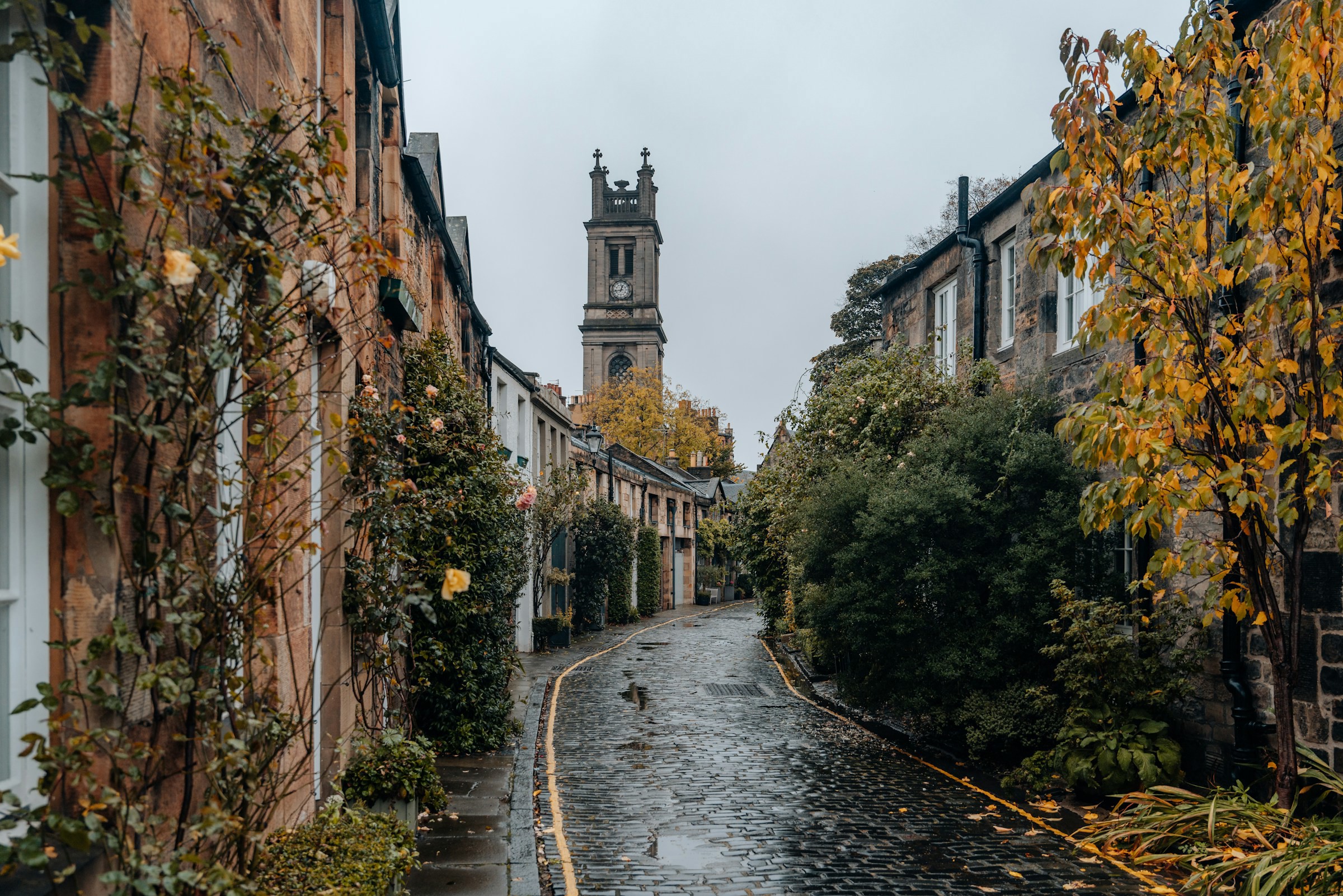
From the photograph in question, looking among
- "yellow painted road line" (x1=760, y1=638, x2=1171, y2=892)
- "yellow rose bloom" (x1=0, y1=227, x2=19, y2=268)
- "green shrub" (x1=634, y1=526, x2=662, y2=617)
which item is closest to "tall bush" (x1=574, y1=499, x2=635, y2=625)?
"green shrub" (x1=634, y1=526, x2=662, y2=617)

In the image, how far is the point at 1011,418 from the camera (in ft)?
38.0

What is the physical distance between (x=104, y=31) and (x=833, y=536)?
35.0 feet

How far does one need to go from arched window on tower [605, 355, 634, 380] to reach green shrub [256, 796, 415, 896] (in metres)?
70.9

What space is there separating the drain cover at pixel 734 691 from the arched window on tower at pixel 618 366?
58.9 meters

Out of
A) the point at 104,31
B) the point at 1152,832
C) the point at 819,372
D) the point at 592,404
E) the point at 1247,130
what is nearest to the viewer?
the point at 104,31

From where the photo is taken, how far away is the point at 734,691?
1656 cm

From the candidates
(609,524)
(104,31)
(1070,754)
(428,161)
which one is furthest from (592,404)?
(104,31)

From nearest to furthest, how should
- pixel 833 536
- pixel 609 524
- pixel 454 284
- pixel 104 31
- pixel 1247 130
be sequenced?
1. pixel 104 31
2. pixel 1247 130
3. pixel 833 536
4. pixel 454 284
5. pixel 609 524

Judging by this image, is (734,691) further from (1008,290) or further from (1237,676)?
(1237,676)

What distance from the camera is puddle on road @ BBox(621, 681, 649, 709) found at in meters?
15.0

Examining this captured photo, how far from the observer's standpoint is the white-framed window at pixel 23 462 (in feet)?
7.83

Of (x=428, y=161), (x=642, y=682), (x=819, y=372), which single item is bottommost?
(x=642, y=682)

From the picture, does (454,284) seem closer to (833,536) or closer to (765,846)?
(833,536)

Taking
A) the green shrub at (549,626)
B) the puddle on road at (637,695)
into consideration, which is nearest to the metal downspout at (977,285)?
the puddle on road at (637,695)
